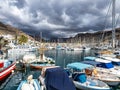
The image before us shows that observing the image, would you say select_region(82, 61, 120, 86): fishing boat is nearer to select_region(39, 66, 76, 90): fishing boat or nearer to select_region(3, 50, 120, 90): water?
select_region(3, 50, 120, 90): water

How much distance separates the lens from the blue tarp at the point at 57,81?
45.8 feet

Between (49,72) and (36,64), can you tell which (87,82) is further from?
(36,64)

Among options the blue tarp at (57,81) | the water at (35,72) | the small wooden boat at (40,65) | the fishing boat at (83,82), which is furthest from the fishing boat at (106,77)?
the small wooden boat at (40,65)

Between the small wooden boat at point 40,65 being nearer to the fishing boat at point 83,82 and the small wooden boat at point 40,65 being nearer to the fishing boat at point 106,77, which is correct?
the fishing boat at point 106,77

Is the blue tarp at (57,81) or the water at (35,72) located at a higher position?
the blue tarp at (57,81)

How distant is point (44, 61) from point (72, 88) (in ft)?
93.9

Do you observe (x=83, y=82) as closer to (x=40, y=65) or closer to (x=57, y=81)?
(x=57, y=81)

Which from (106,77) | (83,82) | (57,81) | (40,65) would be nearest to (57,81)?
(57,81)

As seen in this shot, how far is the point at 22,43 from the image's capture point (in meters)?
159

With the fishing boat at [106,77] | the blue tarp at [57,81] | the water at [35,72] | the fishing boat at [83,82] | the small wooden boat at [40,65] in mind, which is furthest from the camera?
the small wooden boat at [40,65]

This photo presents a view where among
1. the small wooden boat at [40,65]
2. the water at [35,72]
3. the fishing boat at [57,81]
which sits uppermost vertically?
the fishing boat at [57,81]

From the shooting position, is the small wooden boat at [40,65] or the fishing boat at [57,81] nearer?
the fishing boat at [57,81]

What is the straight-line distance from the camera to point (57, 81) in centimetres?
1423

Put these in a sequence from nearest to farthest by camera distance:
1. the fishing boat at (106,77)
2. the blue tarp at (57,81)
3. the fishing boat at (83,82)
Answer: the blue tarp at (57,81) < the fishing boat at (83,82) < the fishing boat at (106,77)
